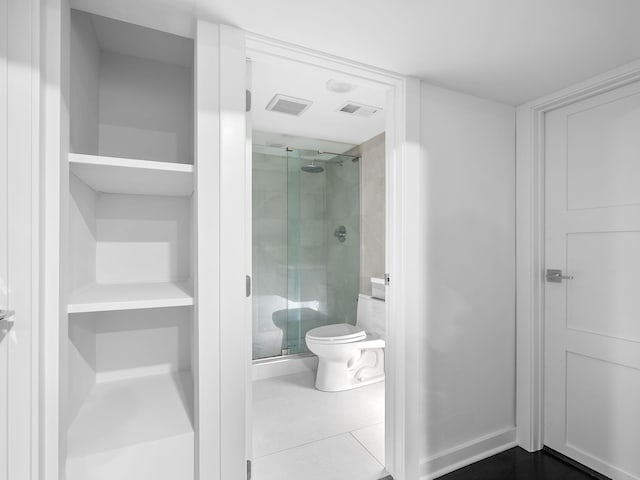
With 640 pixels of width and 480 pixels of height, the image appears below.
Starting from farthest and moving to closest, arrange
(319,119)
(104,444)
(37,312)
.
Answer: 1. (319,119)
2. (104,444)
3. (37,312)

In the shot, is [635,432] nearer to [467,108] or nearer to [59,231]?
[467,108]

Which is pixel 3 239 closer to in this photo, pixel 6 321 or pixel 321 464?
pixel 6 321

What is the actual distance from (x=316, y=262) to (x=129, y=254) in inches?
76.6

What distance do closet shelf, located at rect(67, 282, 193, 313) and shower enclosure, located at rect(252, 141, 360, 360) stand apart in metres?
1.58

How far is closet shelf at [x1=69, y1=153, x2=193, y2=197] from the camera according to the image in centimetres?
106

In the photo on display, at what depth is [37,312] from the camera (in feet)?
3.04

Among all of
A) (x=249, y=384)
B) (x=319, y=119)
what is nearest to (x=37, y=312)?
(x=249, y=384)

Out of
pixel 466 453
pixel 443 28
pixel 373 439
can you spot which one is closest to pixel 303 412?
pixel 373 439

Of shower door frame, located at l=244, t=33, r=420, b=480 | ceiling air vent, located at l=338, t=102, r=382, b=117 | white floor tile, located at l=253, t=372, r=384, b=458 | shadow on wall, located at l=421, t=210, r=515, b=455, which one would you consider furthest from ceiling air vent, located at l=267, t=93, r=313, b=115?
Answer: white floor tile, located at l=253, t=372, r=384, b=458

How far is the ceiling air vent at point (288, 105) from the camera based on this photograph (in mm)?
2285

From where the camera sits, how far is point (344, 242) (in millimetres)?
3342

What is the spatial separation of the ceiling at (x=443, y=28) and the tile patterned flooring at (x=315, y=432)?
2015 millimetres

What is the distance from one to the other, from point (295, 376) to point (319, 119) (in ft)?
7.24

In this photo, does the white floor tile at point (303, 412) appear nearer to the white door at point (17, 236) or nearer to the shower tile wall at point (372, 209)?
the shower tile wall at point (372, 209)
